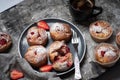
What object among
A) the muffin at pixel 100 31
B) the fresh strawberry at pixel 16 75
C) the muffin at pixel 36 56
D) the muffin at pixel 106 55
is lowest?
the muffin at pixel 106 55

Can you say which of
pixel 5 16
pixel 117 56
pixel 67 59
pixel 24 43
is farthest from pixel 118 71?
pixel 5 16

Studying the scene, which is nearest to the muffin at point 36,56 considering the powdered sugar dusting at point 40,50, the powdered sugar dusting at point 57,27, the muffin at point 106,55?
the powdered sugar dusting at point 40,50

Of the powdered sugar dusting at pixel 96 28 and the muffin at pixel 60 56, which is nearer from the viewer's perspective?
the muffin at pixel 60 56

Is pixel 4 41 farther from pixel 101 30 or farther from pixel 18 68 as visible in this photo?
pixel 101 30

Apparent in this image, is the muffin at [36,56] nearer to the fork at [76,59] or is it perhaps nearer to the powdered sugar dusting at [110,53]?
the fork at [76,59]

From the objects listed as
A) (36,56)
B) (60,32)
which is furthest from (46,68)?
(60,32)

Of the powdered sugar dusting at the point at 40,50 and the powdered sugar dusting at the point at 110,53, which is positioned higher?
the powdered sugar dusting at the point at 40,50
